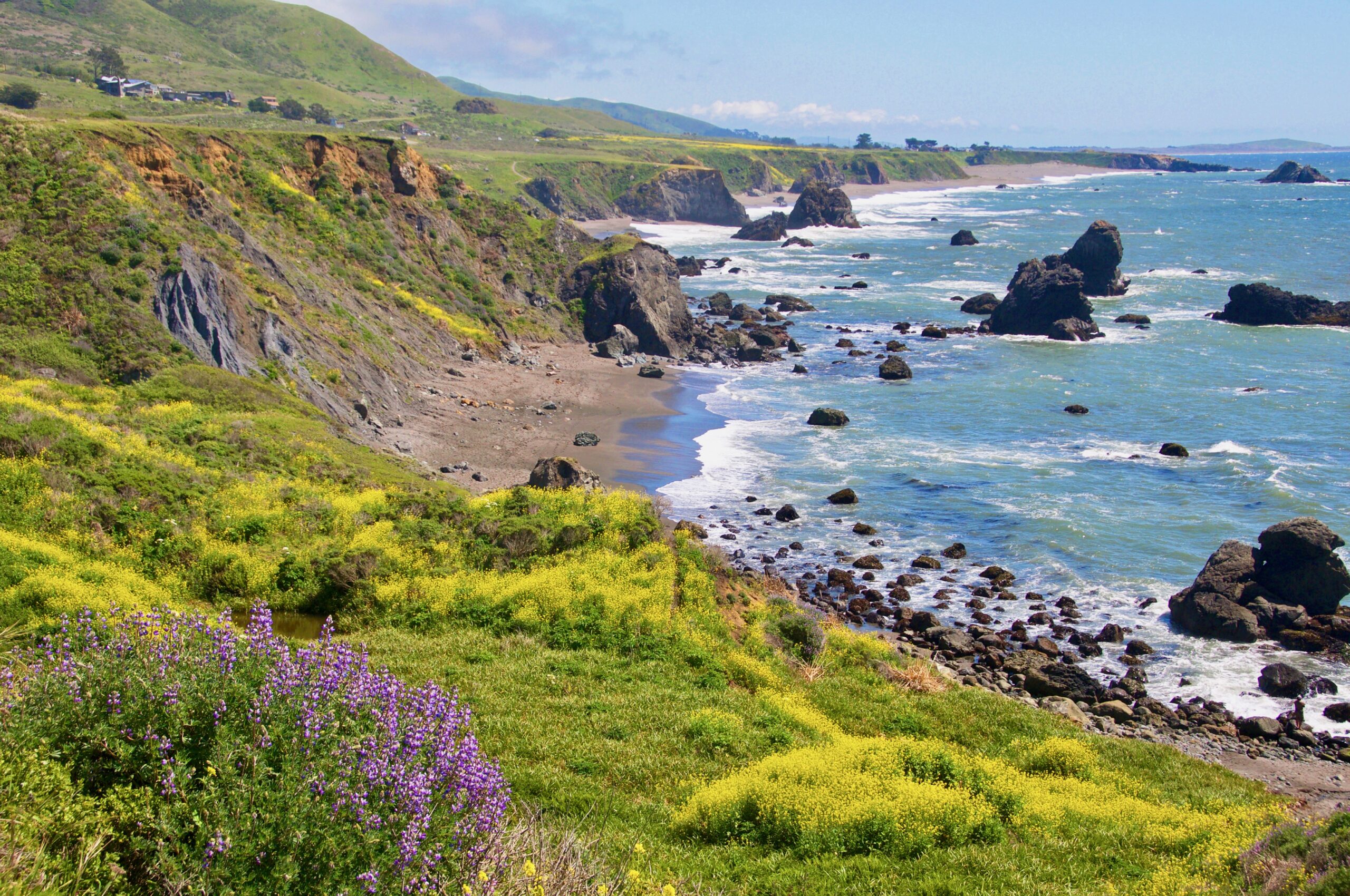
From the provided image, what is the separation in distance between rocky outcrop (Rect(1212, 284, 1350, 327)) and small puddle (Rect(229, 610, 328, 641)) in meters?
72.0

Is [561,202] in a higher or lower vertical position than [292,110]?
lower

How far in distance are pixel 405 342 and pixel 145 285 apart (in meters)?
15.1

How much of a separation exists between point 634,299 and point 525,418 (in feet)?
65.6

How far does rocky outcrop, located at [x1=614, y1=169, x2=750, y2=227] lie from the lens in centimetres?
13550

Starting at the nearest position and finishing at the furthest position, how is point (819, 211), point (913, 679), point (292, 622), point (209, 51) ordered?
1. point (292, 622)
2. point (913, 679)
3. point (819, 211)
4. point (209, 51)

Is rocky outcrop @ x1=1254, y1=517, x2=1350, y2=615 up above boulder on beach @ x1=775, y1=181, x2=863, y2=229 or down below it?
below

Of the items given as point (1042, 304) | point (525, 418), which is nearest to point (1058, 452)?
point (525, 418)

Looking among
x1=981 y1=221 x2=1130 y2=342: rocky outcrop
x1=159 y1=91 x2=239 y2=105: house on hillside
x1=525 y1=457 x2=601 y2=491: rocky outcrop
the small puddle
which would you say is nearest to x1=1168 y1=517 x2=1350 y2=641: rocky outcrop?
x1=525 y1=457 x2=601 y2=491: rocky outcrop

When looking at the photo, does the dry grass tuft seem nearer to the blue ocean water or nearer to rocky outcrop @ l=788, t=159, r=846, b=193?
the blue ocean water

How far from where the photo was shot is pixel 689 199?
140 m

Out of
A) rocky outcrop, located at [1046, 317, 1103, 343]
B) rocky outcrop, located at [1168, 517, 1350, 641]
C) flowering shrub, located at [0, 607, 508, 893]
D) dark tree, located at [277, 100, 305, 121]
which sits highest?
dark tree, located at [277, 100, 305, 121]

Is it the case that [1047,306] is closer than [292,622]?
No

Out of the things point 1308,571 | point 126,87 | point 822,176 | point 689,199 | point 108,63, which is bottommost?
point 1308,571

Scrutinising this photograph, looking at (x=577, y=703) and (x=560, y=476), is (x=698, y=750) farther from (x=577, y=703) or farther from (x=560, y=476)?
(x=560, y=476)
